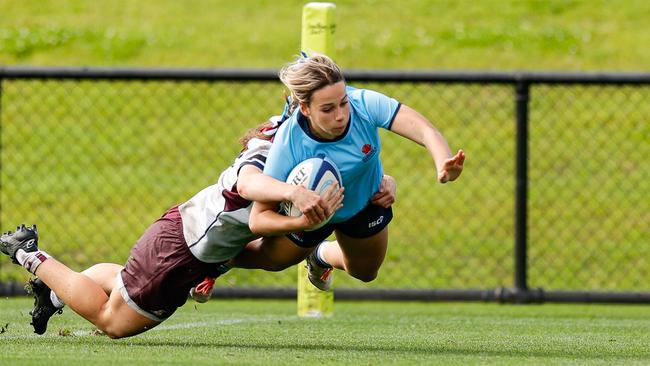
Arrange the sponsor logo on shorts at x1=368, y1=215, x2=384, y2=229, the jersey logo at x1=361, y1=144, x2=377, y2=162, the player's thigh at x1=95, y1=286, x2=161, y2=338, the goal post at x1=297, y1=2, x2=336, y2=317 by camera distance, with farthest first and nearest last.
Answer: the goal post at x1=297, y1=2, x2=336, y2=317
the sponsor logo on shorts at x1=368, y1=215, x2=384, y2=229
the player's thigh at x1=95, y1=286, x2=161, y2=338
the jersey logo at x1=361, y1=144, x2=377, y2=162

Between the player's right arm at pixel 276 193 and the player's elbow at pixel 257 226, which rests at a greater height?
the player's right arm at pixel 276 193

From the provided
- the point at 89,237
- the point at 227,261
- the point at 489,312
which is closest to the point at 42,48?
the point at 89,237

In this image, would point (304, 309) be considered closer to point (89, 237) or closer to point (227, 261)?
point (227, 261)

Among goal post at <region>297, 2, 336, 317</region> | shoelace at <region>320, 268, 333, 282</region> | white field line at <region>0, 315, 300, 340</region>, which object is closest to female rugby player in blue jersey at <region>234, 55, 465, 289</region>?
shoelace at <region>320, 268, 333, 282</region>

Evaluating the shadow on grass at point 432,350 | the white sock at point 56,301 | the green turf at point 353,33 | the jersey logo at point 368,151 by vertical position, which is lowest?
the shadow on grass at point 432,350

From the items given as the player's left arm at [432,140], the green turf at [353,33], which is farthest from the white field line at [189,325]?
the green turf at [353,33]

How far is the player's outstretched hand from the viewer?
484cm

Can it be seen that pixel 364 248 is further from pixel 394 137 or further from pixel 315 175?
pixel 394 137

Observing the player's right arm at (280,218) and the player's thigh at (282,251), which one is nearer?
the player's right arm at (280,218)

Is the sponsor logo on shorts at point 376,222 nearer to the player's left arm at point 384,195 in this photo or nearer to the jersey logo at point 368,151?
the player's left arm at point 384,195

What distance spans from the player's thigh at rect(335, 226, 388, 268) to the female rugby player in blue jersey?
107 millimetres

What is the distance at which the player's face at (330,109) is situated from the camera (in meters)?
5.22

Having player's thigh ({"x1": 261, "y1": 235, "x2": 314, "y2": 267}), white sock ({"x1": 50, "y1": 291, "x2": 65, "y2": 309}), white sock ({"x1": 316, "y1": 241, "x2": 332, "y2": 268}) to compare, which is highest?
player's thigh ({"x1": 261, "y1": 235, "x2": 314, "y2": 267})

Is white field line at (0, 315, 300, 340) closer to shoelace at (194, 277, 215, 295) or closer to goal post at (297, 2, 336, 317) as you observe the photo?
goal post at (297, 2, 336, 317)
